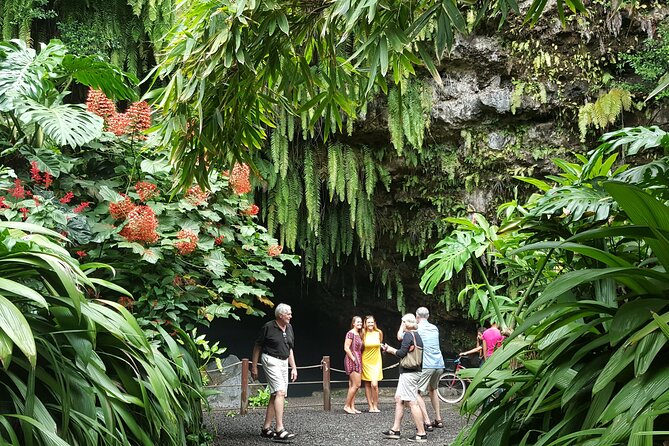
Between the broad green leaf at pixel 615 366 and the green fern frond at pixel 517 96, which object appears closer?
the broad green leaf at pixel 615 366

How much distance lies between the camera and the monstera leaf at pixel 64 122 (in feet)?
12.7

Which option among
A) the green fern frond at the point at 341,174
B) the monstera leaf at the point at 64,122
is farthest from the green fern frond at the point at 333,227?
the monstera leaf at the point at 64,122

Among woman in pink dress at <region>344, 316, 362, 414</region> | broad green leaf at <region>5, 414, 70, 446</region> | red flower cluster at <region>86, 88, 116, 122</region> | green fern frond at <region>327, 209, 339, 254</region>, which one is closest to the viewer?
broad green leaf at <region>5, 414, 70, 446</region>

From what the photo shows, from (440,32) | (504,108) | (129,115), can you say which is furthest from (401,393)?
(504,108)

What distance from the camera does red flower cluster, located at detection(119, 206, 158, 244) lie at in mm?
3967

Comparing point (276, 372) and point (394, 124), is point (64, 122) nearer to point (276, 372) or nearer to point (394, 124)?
point (276, 372)

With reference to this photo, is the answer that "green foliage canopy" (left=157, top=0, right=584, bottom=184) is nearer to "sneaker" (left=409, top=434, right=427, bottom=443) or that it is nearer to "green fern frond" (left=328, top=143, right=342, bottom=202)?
"sneaker" (left=409, top=434, right=427, bottom=443)

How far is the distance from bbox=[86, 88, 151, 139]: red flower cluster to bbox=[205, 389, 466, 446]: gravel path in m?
2.26

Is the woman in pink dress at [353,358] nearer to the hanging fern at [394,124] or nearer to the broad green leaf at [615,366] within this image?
the hanging fern at [394,124]

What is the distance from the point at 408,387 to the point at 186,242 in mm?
2775

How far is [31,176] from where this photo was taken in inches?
164

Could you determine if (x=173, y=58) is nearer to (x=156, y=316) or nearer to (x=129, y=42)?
(x=156, y=316)

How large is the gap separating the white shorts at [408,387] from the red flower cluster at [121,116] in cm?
313

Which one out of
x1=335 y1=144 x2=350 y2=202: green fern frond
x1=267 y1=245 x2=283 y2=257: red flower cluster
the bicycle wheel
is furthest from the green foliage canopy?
the bicycle wheel
